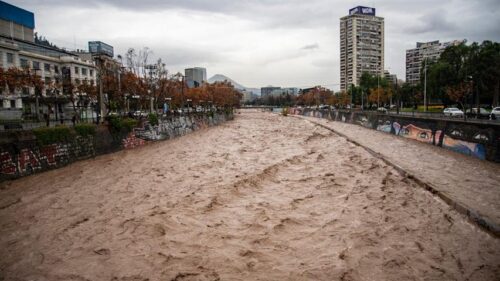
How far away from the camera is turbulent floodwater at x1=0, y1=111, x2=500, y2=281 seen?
255 inches

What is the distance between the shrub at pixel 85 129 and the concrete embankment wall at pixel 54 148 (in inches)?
10.6

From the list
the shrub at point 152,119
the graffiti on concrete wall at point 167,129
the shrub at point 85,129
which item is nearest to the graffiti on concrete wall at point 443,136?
the graffiti on concrete wall at point 167,129

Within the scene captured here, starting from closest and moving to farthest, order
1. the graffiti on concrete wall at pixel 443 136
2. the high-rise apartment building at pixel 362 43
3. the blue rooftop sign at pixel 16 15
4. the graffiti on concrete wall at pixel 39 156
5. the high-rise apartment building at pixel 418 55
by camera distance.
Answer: the graffiti on concrete wall at pixel 39 156 < the graffiti on concrete wall at pixel 443 136 < the blue rooftop sign at pixel 16 15 < the high-rise apartment building at pixel 362 43 < the high-rise apartment building at pixel 418 55

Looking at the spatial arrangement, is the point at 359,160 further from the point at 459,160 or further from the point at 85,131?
the point at 85,131

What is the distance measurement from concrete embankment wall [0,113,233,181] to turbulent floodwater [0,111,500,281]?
1303mm

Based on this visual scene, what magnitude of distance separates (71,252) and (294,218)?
18.4 ft

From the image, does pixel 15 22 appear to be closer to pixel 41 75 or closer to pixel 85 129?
pixel 41 75

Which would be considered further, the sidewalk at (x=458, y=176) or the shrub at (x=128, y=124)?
the shrub at (x=128, y=124)

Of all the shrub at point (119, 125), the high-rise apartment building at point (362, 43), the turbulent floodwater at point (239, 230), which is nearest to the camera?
the turbulent floodwater at point (239, 230)

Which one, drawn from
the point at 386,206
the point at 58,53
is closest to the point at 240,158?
the point at 386,206

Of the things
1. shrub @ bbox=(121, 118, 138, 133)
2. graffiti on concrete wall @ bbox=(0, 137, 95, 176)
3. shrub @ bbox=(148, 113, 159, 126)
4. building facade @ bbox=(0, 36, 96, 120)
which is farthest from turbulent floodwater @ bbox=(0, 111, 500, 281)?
building facade @ bbox=(0, 36, 96, 120)

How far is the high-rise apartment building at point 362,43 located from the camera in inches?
6609

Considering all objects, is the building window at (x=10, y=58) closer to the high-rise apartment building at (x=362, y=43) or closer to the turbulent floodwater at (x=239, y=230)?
the turbulent floodwater at (x=239, y=230)

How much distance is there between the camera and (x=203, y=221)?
919 centimetres
